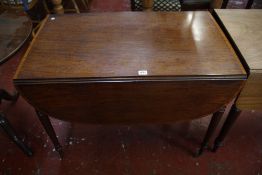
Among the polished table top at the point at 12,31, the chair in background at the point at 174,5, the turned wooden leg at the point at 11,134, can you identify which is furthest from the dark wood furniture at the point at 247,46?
the turned wooden leg at the point at 11,134

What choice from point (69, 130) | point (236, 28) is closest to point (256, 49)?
point (236, 28)

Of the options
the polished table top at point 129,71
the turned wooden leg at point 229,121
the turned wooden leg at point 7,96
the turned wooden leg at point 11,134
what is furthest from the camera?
the turned wooden leg at point 7,96

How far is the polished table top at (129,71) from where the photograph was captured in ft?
2.54

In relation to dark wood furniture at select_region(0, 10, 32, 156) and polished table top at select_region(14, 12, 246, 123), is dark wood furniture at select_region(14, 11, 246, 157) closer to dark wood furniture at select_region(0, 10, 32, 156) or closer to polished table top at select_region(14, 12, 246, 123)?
polished table top at select_region(14, 12, 246, 123)

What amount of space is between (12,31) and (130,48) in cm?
73

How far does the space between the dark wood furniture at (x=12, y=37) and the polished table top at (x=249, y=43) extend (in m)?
1.03

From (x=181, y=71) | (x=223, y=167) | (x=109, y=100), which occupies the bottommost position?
(x=223, y=167)

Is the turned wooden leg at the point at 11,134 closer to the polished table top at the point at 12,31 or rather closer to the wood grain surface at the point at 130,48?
the polished table top at the point at 12,31

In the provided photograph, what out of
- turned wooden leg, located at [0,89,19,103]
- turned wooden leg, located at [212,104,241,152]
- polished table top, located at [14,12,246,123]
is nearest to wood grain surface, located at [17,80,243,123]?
polished table top, located at [14,12,246,123]

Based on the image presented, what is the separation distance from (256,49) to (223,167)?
0.72 m

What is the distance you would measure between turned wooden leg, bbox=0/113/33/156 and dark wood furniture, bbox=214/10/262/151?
44.4 inches

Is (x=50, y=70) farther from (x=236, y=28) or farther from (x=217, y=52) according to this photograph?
(x=236, y=28)

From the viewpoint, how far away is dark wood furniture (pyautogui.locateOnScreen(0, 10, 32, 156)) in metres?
1.04

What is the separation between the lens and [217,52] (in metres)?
0.87
